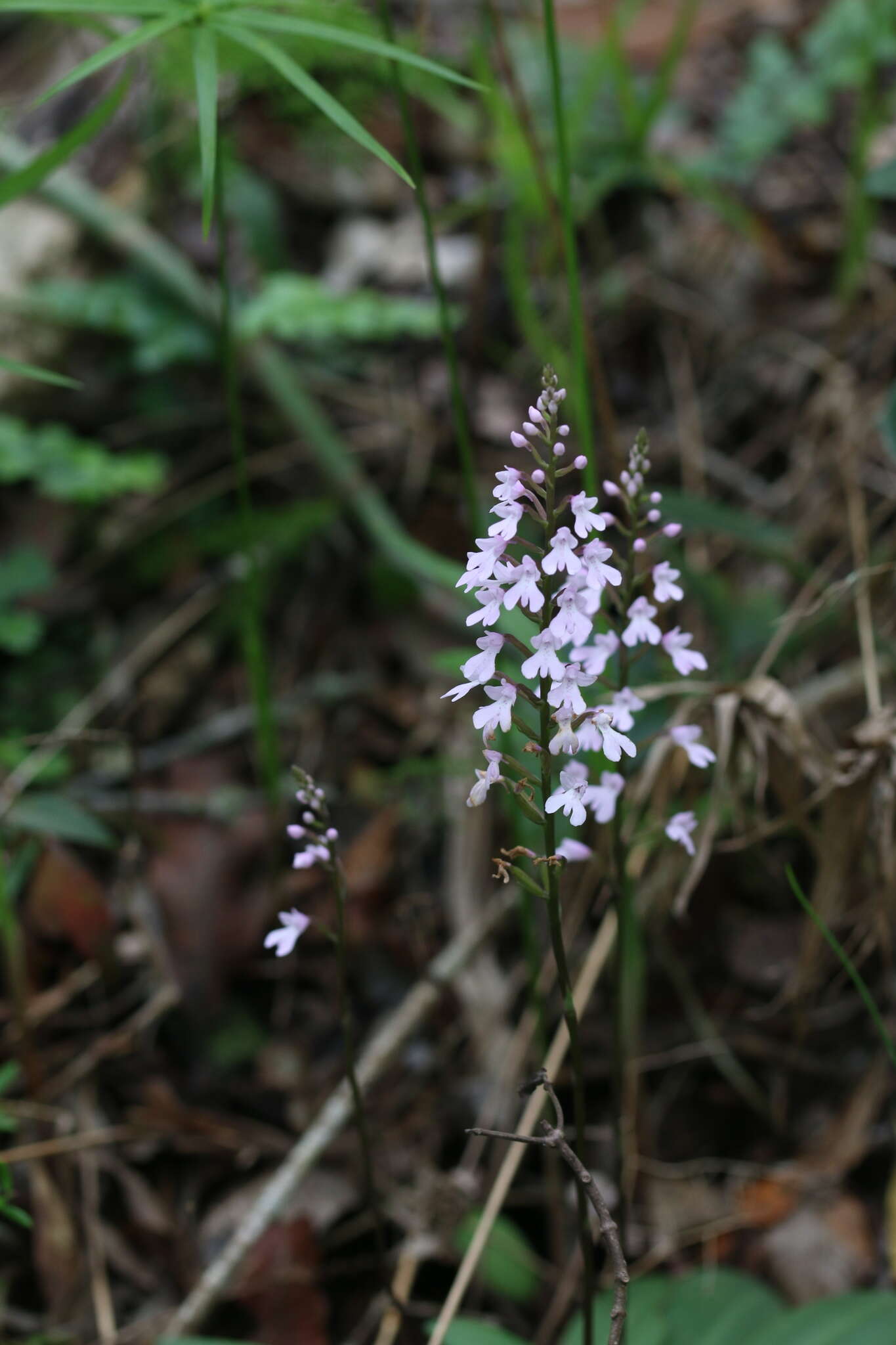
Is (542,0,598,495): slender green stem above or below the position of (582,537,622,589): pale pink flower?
above

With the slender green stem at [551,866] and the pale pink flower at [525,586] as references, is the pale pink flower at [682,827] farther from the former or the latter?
the pale pink flower at [525,586]

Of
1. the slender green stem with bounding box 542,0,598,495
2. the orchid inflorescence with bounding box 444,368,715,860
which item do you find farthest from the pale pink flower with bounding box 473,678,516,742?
the slender green stem with bounding box 542,0,598,495

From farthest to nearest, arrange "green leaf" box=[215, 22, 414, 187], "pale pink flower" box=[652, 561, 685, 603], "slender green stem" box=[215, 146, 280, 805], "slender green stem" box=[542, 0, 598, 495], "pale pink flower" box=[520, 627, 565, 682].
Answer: "slender green stem" box=[215, 146, 280, 805] < "slender green stem" box=[542, 0, 598, 495] < "green leaf" box=[215, 22, 414, 187] < "pale pink flower" box=[652, 561, 685, 603] < "pale pink flower" box=[520, 627, 565, 682]

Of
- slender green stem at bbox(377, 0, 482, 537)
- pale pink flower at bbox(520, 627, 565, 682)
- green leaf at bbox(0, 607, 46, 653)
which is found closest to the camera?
pale pink flower at bbox(520, 627, 565, 682)

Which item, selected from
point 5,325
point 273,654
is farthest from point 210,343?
point 273,654

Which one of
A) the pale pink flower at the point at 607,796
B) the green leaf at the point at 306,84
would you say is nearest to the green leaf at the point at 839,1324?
the pale pink flower at the point at 607,796

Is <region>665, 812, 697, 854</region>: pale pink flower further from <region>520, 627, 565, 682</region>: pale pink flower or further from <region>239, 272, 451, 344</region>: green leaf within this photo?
<region>239, 272, 451, 344</region>: green leaf

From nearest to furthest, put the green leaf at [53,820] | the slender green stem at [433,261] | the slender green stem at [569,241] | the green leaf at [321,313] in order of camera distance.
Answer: the slender green stem at [569,241] < the slender green stem at [433,261] < the green leaf at [53,820] < the green leaf at [321,313]
